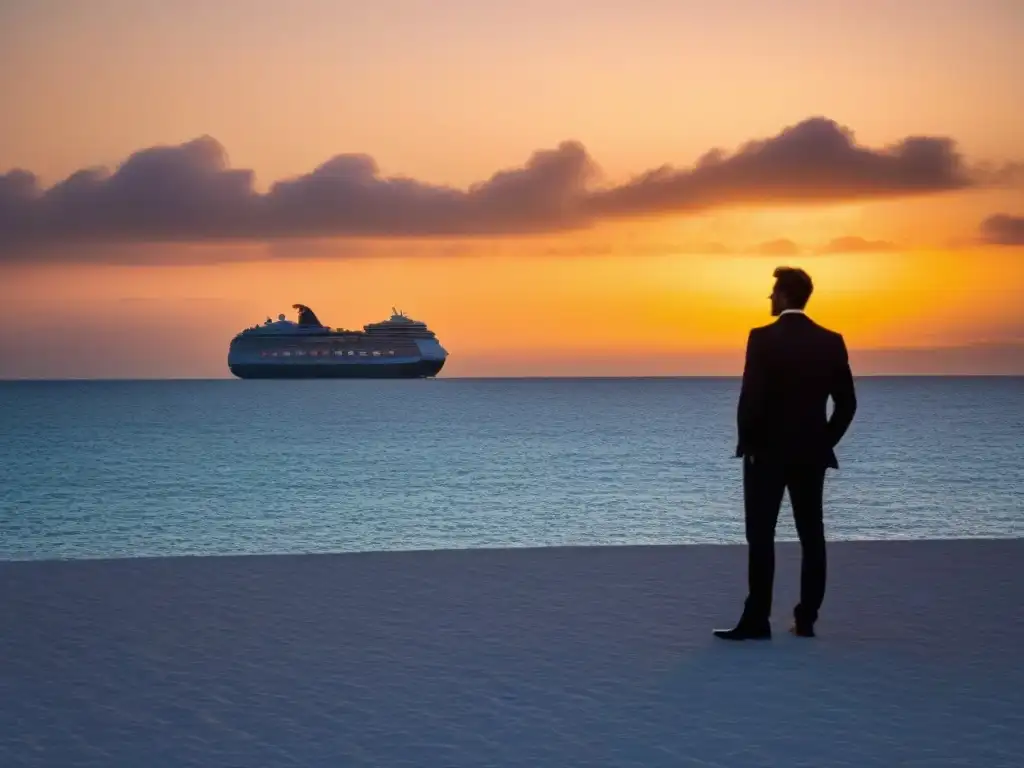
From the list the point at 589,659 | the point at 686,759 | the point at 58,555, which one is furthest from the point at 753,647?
the point at 58,555

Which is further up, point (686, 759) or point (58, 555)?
point (686, 759)

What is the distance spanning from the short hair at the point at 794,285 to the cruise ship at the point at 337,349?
144914mm

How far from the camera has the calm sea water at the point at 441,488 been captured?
851 inches

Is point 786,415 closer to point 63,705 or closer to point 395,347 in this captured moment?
point 63,705

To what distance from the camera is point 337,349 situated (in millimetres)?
152250

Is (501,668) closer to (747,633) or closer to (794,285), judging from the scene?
(747,633)

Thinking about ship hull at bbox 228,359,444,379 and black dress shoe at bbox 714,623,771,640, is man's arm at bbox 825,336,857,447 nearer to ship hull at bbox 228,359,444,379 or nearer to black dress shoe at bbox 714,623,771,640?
black dress shoe at bbox 714,623,771,640

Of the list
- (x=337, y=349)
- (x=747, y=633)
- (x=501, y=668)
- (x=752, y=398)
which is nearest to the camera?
(x=501, y=668)

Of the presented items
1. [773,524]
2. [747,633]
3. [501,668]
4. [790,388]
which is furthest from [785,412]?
[501,668]

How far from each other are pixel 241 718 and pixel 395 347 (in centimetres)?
14781

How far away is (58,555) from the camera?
19.5 m

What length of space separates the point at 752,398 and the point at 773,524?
67 cm

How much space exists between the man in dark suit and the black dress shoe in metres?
0.08

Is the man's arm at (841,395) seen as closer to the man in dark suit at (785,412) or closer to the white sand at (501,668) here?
the man in dark suit at (785,412)
